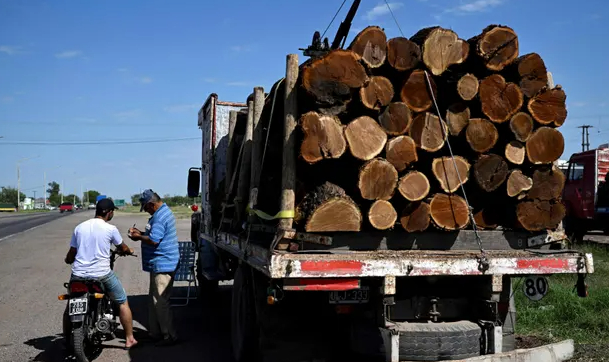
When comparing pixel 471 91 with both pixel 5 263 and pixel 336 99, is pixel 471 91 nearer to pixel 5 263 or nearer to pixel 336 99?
pixel 336 99

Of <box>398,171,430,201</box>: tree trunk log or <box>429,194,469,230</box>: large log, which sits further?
<box>429,194,469,230</box>: large log

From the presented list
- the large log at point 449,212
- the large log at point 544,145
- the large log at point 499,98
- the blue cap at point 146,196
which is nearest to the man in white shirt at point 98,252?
the blue cap at point 146,196

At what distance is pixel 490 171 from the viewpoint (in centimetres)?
534

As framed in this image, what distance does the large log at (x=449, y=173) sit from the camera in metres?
5.19

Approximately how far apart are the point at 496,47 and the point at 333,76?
57.3 inches

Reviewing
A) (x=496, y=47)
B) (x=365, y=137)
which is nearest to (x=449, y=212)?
(x=365, y=137)

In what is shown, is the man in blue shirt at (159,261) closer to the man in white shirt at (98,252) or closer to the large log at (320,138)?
the man in white shirt at (98,252)

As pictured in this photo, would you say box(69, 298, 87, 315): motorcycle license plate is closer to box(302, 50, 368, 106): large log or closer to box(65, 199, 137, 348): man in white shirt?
box(65, 199, 137, 348): man in white shirt

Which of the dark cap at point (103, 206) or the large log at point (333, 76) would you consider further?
the dark cap at point (103, 206)

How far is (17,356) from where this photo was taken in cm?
670

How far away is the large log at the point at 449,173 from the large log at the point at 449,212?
8 cm

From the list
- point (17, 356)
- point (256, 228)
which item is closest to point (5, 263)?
point (17, 356)

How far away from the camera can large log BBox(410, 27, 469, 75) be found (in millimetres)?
5211

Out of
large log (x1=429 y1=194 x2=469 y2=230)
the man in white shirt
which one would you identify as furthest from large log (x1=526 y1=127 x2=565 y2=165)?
the man in white shirt
